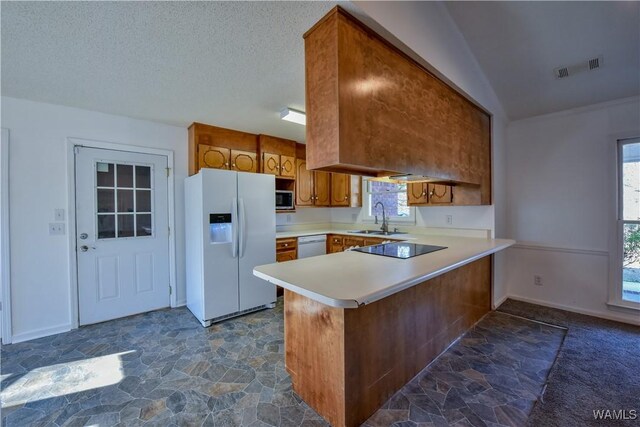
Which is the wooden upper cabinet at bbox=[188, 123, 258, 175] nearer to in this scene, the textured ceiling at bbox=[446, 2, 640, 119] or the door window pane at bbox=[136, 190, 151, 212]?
the door window pane at bbox=[136, 190, 151, 212]

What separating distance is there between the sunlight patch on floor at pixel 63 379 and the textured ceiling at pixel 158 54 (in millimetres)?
2421

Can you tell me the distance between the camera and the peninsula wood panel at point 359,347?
1.53m

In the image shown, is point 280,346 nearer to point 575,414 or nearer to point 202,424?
point 202,424

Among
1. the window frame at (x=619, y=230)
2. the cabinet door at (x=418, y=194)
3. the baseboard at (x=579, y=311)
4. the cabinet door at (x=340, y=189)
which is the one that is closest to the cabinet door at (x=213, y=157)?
the cabinet door at (x=340, y=189)

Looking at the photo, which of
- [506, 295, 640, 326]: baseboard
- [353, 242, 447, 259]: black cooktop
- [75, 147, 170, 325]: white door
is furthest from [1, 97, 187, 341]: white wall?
[506, 295, 640, 326]: baseboard

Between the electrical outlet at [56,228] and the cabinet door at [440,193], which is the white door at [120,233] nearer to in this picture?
the electrical outlet at [56,228]

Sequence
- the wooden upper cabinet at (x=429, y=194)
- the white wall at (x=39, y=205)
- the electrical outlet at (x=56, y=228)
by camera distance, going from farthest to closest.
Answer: the wooden upper cabinet at (x=429, y=194) → the electrical outlet at (x=56, y=228) → the white wall at (x=39, y=205)

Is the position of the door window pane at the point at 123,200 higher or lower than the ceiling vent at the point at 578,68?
lower

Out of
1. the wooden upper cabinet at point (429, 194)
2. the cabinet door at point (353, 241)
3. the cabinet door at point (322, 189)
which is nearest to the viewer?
the wooden upper cabinet at point (429, 194)

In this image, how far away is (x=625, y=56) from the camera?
238 centimetres

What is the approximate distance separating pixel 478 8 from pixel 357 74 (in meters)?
1.62

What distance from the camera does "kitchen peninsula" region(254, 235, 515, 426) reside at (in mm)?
1472

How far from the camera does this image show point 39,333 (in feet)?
8.92

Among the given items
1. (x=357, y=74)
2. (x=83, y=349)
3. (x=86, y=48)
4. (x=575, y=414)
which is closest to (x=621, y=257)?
(x=575, y=414)
